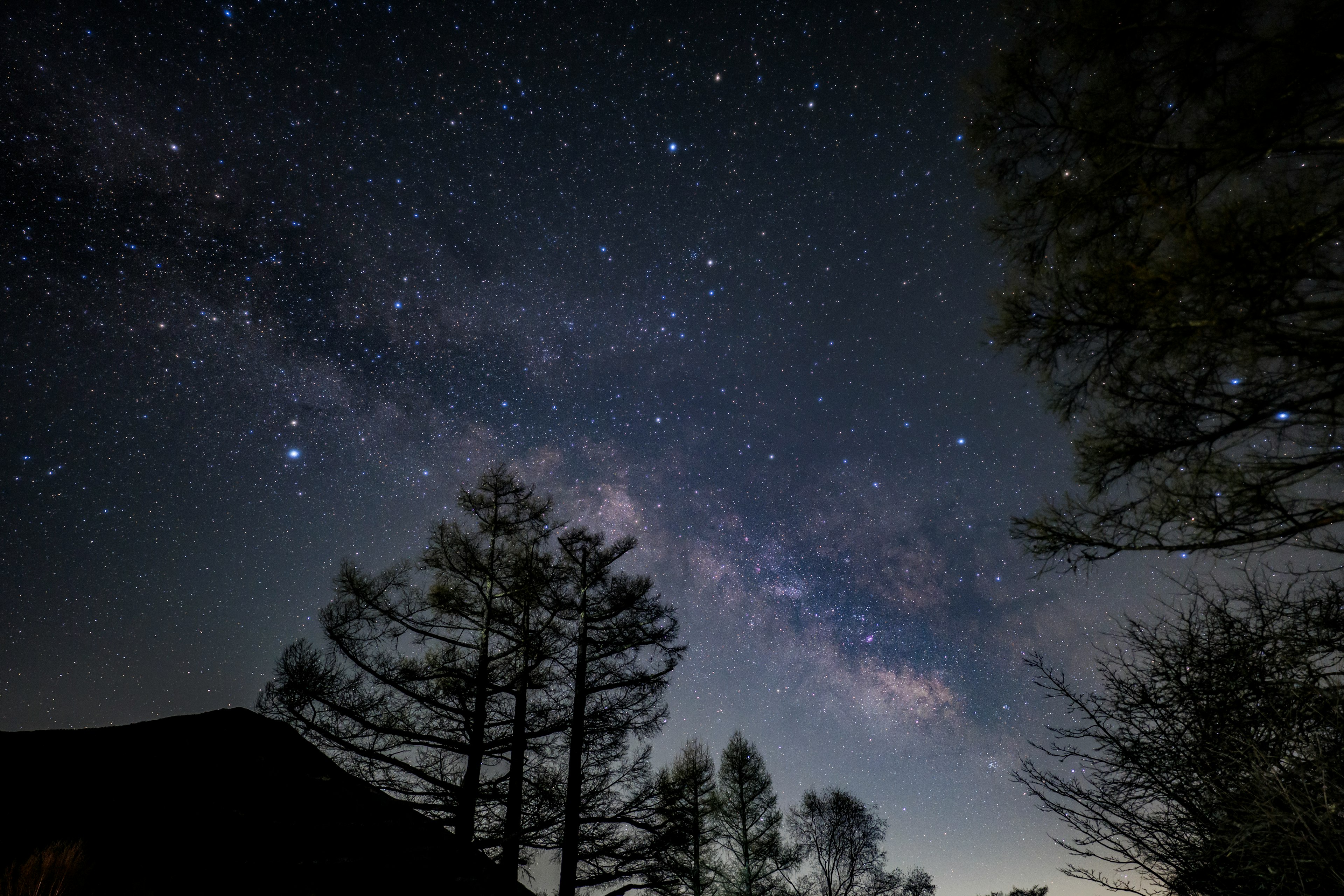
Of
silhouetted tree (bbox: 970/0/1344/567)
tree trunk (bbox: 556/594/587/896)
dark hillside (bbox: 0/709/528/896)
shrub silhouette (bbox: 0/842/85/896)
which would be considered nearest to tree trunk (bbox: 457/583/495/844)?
dark hillside (bbox: 0/709/528/896)

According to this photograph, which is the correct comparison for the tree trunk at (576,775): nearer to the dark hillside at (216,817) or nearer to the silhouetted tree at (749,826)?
the dark hillside at (216,817)

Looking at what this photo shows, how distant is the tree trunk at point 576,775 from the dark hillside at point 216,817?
2.84 ft

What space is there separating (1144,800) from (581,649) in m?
7.97

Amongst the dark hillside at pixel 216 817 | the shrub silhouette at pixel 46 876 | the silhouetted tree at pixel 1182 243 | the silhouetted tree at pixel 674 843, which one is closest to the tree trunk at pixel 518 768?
the dark hillside at pixel 216 817

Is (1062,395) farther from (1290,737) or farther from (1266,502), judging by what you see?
(1290,737)

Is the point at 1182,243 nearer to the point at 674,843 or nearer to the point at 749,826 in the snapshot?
the point at 674,843

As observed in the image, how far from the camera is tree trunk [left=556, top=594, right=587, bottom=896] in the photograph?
7.74 metres

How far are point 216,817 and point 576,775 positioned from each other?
4.95 m

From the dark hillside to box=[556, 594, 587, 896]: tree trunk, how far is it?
87 centimetres

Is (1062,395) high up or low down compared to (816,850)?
up

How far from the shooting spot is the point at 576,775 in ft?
27.3

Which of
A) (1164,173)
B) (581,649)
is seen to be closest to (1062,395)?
(1164,173)

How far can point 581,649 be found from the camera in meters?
9.28

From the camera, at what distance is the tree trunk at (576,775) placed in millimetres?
7738
